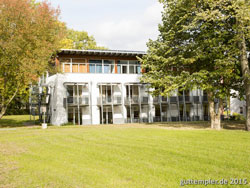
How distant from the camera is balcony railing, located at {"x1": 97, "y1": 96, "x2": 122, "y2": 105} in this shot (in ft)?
101

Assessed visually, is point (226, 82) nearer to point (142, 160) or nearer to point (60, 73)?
point (142, 160)

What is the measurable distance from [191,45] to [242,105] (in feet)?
77.5

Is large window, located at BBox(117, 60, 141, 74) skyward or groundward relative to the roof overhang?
groundward

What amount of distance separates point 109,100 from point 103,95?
1073mm

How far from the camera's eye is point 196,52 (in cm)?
1917

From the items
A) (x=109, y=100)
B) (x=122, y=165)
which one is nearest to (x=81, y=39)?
(x=109, y=100)

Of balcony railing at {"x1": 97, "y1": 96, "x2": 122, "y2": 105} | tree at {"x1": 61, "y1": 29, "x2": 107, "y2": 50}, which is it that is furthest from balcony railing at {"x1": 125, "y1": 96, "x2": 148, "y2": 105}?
tree at {"x1": 61, "y1": 29, "x2": 107, "y2": 50}

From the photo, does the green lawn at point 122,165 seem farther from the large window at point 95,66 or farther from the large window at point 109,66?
the large window at point 109,66

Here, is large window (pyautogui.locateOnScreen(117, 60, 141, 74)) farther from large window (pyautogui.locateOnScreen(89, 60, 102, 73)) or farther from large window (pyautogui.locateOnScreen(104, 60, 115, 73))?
large window (pyautogui.locateOnScreen(89, 60, 102, 73))

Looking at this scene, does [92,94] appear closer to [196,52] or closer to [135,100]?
[135,100]

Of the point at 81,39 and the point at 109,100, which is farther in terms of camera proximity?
the point at 81,39

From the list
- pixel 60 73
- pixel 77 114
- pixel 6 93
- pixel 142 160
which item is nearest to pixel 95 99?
pixel 77 114

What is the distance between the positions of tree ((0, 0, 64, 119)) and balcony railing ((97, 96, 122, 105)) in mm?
8350

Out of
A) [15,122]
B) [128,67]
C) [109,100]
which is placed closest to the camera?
[109,100]
